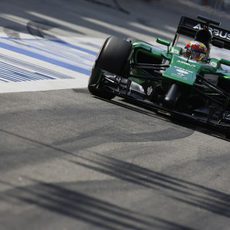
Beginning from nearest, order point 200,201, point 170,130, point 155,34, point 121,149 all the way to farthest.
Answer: point 200,201, point 121,149, point 170,130, point 155,34

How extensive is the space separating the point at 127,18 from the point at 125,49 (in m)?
22.4

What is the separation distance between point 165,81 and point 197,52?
4.51 ft

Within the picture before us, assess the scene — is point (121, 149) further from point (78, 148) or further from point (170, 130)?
point (170, 130)

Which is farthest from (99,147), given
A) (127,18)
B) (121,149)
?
(127,18)

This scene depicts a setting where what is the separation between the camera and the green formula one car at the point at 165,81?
11438mm

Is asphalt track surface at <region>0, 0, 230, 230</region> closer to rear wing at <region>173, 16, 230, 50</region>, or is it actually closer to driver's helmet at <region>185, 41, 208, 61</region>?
driver's helmet at <region>185, 41, 208, 61</region>

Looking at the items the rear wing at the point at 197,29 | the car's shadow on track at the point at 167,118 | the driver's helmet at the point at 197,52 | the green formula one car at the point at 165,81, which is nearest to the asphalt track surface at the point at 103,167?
the car's shadow on track at the point at 167,118

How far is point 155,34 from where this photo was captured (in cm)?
3064

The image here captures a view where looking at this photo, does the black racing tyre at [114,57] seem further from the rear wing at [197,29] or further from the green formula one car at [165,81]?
the rear wing at [197,29]

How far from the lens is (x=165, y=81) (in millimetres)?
11578

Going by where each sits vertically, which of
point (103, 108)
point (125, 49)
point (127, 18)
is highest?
point (125, 49)

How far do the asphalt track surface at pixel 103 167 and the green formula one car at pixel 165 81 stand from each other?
0.78ft

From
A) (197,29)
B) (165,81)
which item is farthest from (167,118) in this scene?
(197,29)

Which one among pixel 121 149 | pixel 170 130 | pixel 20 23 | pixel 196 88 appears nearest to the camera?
pixel 121 149
